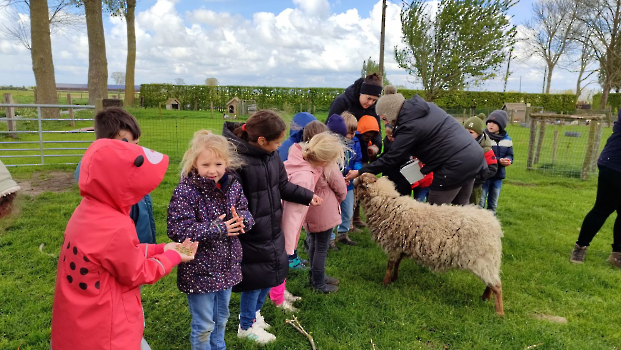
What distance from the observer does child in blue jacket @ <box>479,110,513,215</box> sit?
18.5 ft

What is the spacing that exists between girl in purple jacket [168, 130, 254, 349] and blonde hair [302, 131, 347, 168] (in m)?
0.88

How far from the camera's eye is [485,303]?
369 cm

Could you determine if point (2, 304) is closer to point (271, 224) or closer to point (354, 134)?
point (271, 224)

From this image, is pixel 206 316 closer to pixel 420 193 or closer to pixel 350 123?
pixel 350 123

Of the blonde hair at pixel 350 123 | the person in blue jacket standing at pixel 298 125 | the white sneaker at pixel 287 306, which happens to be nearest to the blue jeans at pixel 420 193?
the blonde hair at pixel 350 123

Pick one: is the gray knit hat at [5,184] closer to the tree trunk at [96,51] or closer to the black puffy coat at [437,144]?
the black puffy coat at [437,144]

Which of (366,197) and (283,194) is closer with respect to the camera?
(283,194)

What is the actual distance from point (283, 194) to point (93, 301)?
150 centimetres

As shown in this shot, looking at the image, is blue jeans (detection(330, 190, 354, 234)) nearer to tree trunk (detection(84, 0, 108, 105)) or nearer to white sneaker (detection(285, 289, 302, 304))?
white sneaker (detection(285, 289, 302, 304))

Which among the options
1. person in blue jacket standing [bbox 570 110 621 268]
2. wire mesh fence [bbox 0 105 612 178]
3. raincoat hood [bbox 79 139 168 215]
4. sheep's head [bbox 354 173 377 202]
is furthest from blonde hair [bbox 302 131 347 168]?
wire mesh fence [bbox 0 105 612 178]

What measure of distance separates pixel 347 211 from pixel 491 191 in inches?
103

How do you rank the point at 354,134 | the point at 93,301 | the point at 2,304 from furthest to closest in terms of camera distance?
the point at 354,134 < the point at 2,304 < the point at 93,301

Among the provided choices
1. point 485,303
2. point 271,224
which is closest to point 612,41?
point 485,303

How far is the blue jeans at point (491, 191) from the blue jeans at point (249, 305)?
14.1ft
